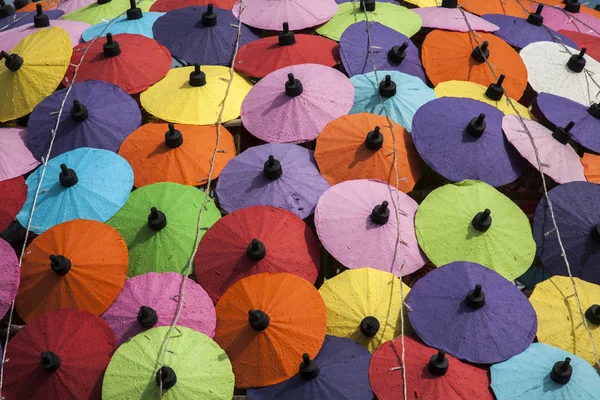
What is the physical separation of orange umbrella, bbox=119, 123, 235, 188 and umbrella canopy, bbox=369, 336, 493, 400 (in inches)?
113

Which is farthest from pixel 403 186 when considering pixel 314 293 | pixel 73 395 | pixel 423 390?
pixel 73 395

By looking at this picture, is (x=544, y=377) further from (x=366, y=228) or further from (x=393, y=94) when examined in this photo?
(x=393, y=94)

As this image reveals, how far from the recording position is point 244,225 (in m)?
6.52

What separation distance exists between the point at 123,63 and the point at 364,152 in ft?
11.0

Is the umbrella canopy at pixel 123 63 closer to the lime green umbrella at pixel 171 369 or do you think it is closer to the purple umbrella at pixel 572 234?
the lime green umbrella at pixel 171 369

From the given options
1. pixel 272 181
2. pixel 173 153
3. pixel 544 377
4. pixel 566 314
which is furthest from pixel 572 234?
pixel 173 153

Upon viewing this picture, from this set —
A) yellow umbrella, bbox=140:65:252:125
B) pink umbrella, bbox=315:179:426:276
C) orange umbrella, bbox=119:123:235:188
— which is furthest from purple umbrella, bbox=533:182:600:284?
yellow umbrella, bbox=140:65:252:125

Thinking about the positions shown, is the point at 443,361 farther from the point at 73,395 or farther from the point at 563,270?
the point at 73,395

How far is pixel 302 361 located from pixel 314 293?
2.15 ft

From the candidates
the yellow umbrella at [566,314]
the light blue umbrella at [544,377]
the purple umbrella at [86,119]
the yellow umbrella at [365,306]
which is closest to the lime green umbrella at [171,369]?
the yellow umbrella at [365,306]

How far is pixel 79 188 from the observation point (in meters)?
6.96

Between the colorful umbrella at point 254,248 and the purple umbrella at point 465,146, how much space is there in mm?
1659

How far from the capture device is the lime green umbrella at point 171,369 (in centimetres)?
542

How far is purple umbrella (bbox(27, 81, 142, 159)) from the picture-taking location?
24.7ft
